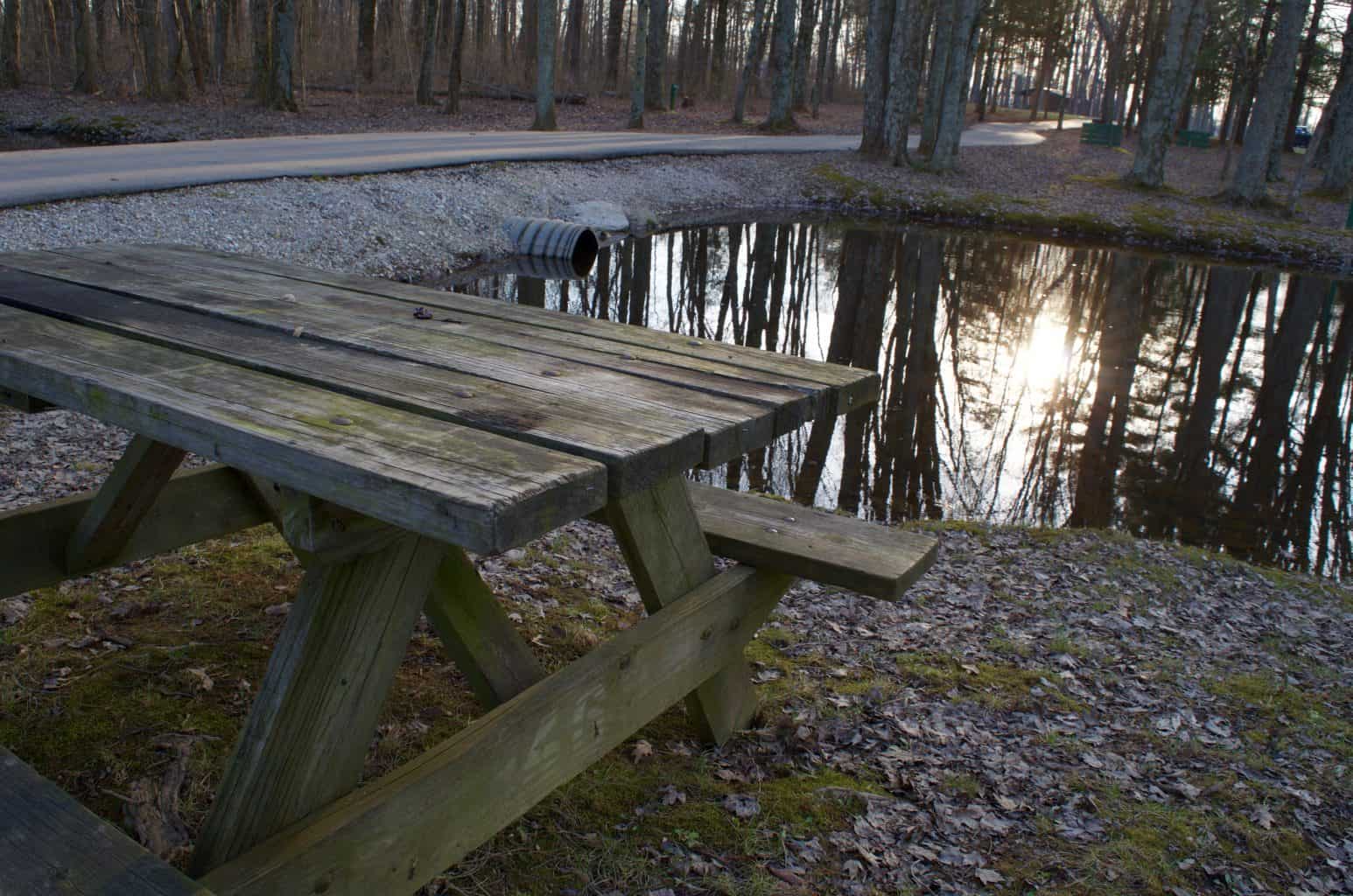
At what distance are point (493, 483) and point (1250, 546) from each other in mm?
7479

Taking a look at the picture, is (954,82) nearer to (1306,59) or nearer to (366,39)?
(1306,59)

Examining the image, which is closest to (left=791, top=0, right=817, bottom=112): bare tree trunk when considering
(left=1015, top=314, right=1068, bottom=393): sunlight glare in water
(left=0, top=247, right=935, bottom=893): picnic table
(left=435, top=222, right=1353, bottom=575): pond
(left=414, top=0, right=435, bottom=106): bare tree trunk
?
(left=414, top=0, right=435, bottom=106): bare tree trunk

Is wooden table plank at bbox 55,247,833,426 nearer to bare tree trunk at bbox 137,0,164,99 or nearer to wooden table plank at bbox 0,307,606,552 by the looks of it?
wooden table plank at bbox 0,307,606,552

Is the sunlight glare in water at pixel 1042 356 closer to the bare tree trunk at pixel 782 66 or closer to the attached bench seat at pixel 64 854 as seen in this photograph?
the attached bench seat at pixel 64 854

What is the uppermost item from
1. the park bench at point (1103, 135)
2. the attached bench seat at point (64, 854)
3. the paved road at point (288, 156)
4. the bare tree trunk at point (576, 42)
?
the bare tree trunk at point (576, 42)

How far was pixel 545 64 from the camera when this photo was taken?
78.8ft

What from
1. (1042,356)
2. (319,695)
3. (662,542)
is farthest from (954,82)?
(319,695)

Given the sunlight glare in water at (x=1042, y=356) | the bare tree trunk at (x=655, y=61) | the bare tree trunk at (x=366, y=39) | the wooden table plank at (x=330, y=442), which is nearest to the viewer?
the wooden table plank at (x=330, y=442)

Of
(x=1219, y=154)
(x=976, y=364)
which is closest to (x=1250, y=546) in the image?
(x=976, y=364)

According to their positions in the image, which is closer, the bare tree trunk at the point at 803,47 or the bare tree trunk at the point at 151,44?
the bare tree trunk at the point at 151,44

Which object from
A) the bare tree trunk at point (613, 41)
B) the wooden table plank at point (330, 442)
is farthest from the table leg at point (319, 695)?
the bare tree trunk at point (613, 41)

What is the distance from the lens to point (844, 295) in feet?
48.1

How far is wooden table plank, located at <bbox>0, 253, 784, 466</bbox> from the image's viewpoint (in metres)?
2.18

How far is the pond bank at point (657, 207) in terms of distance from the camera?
11.8 meters
